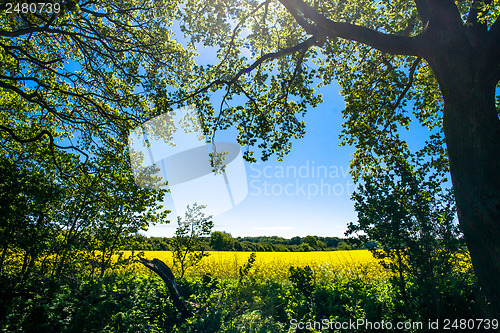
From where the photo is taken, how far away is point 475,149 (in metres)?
3.69

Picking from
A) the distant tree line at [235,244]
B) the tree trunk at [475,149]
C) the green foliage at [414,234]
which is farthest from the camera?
the distant tree line at [235,244]

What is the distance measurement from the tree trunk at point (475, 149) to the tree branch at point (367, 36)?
63cm

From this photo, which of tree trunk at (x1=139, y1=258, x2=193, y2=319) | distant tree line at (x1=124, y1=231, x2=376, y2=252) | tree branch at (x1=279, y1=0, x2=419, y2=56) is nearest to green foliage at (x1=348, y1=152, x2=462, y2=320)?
distant tree line at (x1=124, y1=231, x2=376, y2=252)

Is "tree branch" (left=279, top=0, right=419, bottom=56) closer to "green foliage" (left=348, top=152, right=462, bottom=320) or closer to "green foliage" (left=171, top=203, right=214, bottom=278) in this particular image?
"green foliage" (left=348, top=152, right=462, bottom=320)

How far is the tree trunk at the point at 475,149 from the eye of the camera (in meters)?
3.28

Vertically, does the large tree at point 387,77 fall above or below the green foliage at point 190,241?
above

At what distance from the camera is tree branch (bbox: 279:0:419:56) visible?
197 inches

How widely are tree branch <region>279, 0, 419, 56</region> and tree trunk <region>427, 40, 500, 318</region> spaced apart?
629mm

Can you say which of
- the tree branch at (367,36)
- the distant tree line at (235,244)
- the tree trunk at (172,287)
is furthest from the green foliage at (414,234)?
the tree trunk at (172,287)

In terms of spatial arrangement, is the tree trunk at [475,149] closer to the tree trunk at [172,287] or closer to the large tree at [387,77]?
the large tree at [387,77]

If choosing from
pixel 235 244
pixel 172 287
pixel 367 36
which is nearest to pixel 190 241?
pixel 172 287

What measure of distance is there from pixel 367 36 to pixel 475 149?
315cm

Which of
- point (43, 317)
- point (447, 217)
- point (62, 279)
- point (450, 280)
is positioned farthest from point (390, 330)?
point (62, 279)

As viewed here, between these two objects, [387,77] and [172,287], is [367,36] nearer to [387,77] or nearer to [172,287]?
[387,77]
